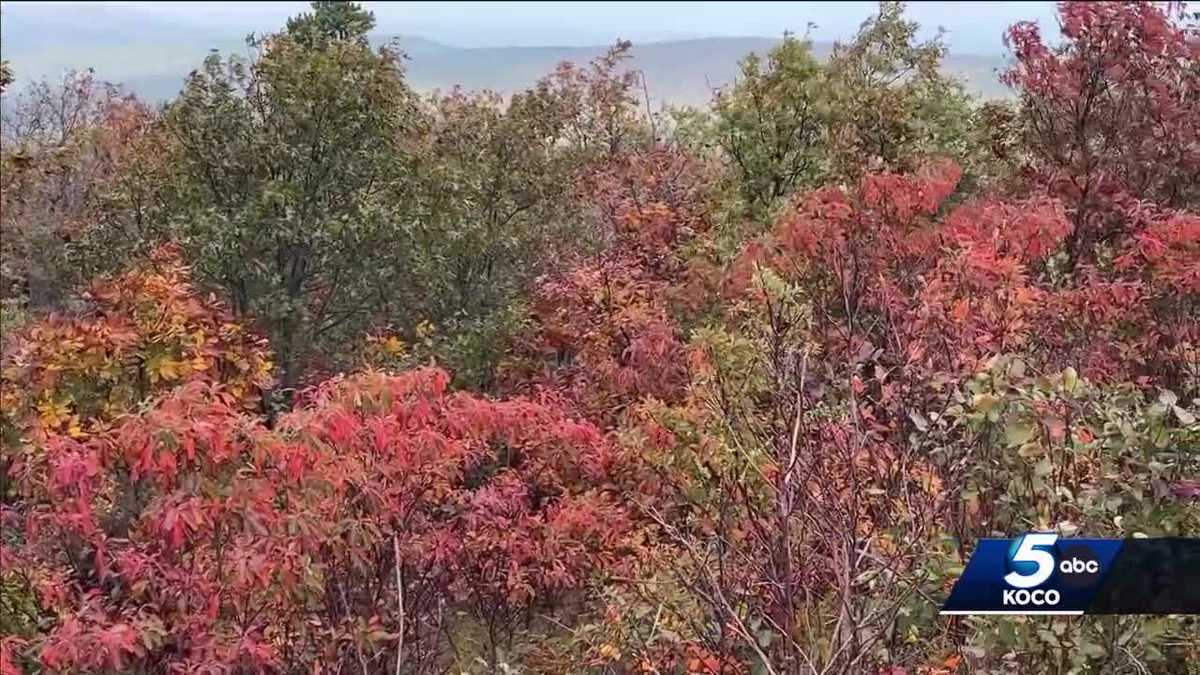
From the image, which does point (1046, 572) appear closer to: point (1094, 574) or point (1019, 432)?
point (1094, 574)

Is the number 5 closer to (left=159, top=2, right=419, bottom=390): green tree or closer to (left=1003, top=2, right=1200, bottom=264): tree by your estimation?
(left=1003, top=2, right=1200, bottom=264): tree

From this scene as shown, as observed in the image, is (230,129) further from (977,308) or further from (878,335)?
(977,308)

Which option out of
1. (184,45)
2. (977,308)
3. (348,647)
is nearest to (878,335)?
(977,308)

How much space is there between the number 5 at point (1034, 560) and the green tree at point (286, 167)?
604 centimetres

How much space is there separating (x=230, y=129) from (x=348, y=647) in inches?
200

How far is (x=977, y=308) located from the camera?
5156mm

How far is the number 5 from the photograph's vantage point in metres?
3.07

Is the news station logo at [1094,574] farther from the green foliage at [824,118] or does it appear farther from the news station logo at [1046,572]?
the green foliage at [824,118]

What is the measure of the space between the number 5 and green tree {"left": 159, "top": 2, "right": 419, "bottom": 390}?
604 cm

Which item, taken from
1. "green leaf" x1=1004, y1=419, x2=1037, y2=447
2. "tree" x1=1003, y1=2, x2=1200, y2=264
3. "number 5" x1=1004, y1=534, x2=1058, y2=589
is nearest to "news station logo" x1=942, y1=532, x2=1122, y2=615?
"number 5" x1=1004, y1=534, x2=1058, y2=589

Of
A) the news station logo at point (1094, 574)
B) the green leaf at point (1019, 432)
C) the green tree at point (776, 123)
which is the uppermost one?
the green tree at point (776, 123)

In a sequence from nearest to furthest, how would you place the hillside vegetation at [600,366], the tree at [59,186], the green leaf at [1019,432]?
the green leaf at [1019,432] → the hillside vegetation at [600,366] → the tree at [59,186]

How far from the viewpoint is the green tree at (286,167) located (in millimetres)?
7973

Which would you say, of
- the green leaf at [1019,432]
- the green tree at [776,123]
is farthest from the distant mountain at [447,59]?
the green leaf at [1019,432]
